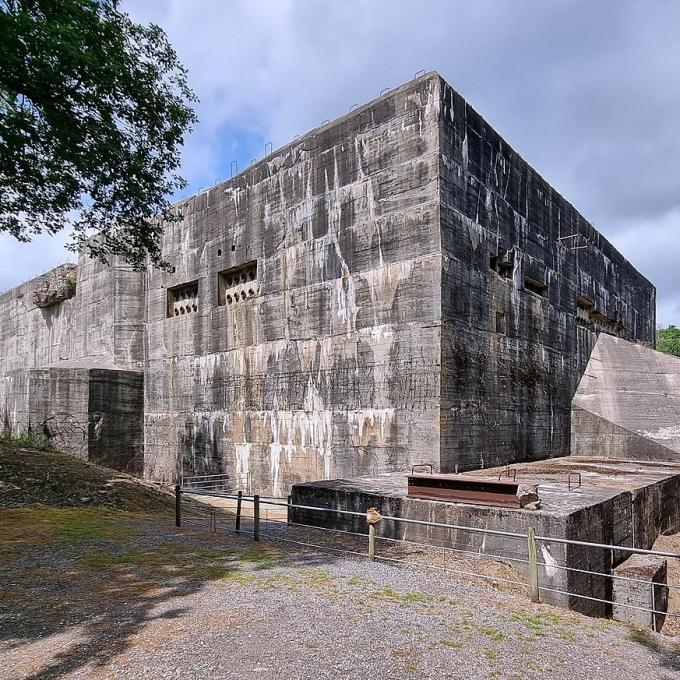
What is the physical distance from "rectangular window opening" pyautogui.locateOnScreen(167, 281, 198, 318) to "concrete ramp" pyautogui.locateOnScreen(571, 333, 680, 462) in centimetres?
1379

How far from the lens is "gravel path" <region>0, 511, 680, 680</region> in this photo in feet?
12.2

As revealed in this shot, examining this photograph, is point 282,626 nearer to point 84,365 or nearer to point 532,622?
point 532,622

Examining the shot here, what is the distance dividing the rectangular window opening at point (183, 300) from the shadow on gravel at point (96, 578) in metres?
10.7

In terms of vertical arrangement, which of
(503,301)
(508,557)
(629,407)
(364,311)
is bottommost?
(508,557)

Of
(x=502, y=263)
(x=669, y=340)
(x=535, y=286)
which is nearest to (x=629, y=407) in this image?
(x=535, y=286)

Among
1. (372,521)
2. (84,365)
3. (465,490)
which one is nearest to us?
(372,521)

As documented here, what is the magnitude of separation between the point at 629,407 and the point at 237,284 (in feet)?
44.6

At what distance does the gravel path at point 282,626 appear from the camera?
3.72 m

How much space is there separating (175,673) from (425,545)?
4806 mm

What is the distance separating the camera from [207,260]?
18.1 m

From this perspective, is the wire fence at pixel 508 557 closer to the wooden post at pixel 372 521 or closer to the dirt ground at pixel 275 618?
the wooden post at pixel 372 521

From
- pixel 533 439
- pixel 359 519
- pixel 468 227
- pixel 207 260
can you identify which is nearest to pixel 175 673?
pixel 359 519

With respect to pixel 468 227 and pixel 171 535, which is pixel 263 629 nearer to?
pixel 171 535

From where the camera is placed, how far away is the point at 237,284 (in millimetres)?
17375
